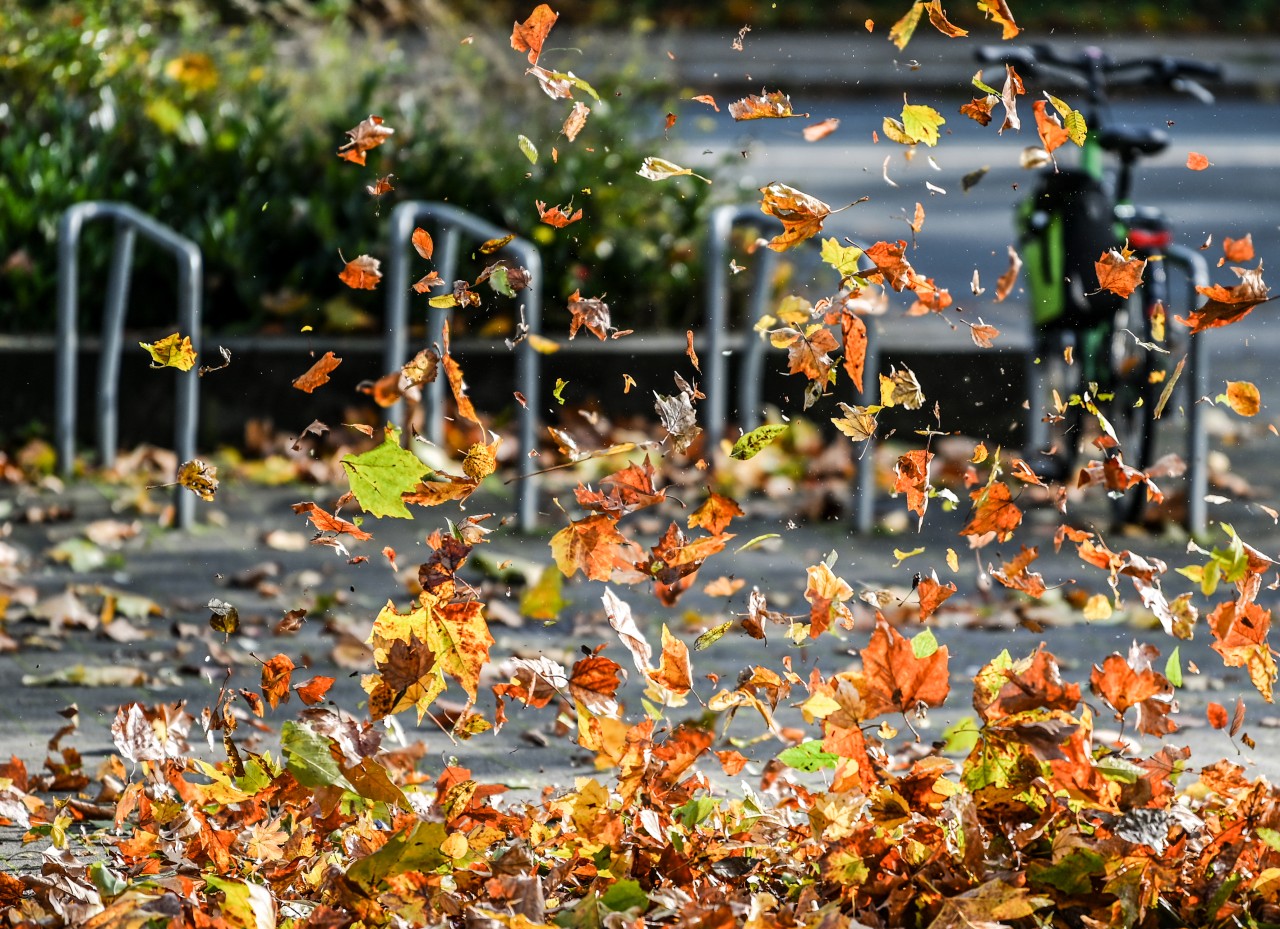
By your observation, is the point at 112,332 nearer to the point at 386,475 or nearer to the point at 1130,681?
the point at 386,475

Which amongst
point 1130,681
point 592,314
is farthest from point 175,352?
point 1130,681

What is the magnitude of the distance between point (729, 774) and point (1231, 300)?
989mm

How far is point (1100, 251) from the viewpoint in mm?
5621

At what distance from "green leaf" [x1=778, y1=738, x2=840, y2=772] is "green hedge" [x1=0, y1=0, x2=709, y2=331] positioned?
4.19 metres

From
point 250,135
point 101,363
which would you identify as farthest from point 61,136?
point 101,363

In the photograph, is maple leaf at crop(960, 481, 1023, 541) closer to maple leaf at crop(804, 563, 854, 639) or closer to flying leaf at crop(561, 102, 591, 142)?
maple leaf at crop(804, 563, 854, 639)

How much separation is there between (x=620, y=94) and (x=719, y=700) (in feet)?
17.3

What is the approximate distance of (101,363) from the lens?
6.27m

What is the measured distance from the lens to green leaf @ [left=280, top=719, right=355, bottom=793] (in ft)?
8.25

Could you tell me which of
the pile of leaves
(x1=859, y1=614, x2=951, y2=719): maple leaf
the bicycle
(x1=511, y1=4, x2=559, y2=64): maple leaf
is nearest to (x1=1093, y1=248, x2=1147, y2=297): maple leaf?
the pile of leaves

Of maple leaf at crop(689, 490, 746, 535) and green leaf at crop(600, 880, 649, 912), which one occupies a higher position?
maple leaf at crop(689, 490, 746, 535)

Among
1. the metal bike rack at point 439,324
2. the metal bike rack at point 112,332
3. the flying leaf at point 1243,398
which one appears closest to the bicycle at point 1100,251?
the metal bike rack at point 439,324

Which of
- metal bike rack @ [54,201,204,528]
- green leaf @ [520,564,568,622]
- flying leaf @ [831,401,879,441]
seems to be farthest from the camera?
metal bike rack @ [54,201,204,528]

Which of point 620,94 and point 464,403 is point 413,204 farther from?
point 464,403
